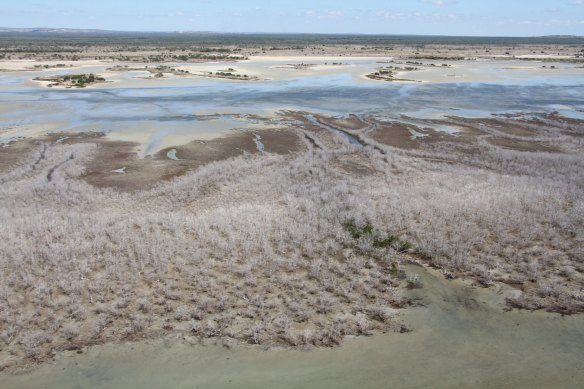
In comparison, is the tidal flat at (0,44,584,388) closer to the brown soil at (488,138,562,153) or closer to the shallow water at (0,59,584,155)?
the brown soil at (488,138,562,153)

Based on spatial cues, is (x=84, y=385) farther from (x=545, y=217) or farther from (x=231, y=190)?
(x=545, y=217)

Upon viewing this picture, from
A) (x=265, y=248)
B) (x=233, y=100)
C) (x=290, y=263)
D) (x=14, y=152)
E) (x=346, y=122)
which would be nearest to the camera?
(x=290, y=263)

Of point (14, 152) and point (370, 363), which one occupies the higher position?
point (14, 152)

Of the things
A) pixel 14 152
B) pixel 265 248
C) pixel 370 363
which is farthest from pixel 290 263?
pixel 14 152

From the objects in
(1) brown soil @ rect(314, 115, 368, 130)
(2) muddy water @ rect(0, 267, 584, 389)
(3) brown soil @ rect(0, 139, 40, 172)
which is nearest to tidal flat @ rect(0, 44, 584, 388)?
(2) muddy water @ rect(0, 267, 584, 389)

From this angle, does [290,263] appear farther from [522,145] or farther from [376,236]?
[522,145]

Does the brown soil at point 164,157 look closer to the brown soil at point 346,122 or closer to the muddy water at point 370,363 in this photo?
the brown soil at point 346,122
